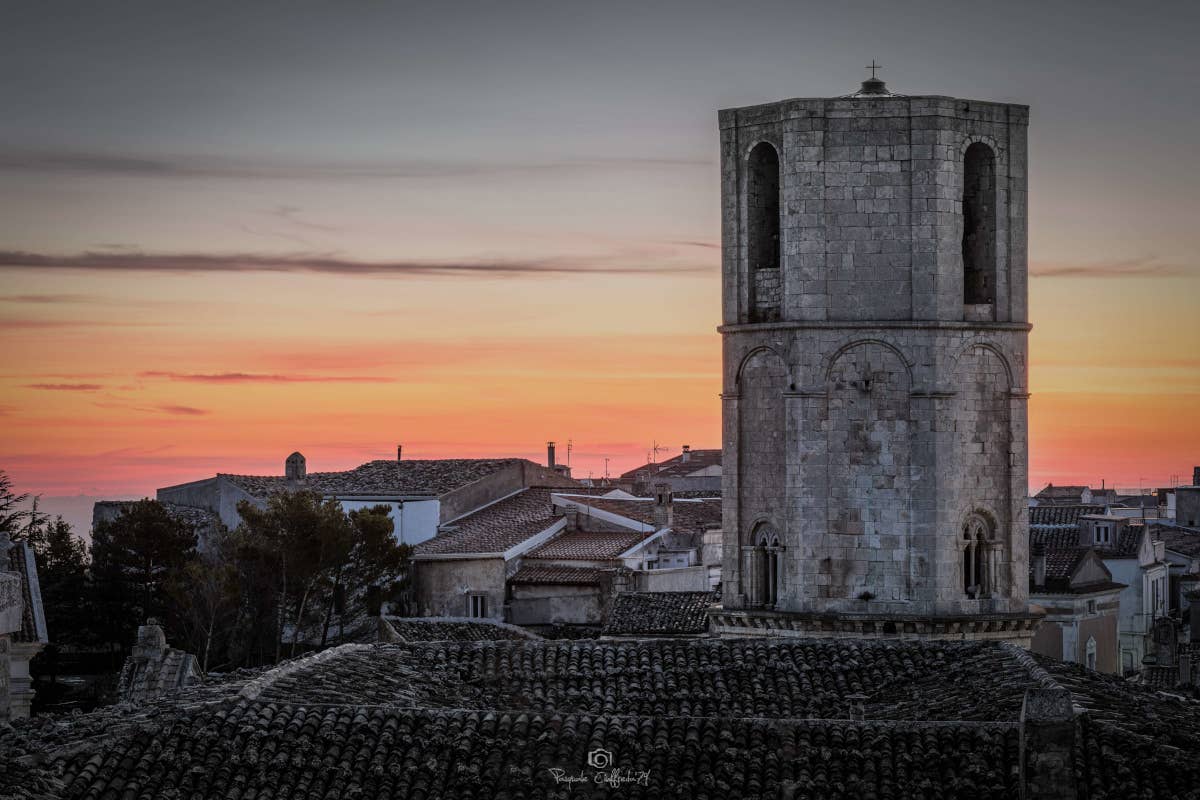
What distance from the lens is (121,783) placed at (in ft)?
56.3

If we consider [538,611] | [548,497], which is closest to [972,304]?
[538,611]

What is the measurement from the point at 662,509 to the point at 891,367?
58.9 ft

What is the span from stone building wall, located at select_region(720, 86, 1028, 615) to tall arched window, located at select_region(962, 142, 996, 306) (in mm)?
57

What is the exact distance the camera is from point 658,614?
108ft

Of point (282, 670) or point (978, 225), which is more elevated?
point (978, 225)

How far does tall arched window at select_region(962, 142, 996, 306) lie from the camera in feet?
90.9

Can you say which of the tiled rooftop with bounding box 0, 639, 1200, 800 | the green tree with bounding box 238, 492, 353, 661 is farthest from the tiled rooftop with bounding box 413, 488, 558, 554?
the tiled rooftop with bounding box 0, 639, 1200, 800

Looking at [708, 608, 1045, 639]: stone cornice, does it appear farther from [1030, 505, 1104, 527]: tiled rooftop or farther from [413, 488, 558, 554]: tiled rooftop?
[413, 488, 558, 554]: tiled rooftop

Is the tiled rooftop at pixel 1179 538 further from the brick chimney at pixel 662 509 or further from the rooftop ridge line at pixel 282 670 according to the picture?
the rooftop ridge line at pixel 282 670

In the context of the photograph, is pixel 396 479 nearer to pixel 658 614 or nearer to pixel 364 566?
pixel 364 566

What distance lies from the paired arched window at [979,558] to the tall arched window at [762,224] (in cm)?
388

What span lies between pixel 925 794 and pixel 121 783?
6.55 metres

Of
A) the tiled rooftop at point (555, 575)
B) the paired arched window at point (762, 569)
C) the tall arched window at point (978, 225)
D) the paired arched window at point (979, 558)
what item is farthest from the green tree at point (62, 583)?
the tall arched window at point (978, 225)

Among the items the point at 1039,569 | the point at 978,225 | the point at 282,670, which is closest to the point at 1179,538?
the point at 1039,569
